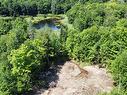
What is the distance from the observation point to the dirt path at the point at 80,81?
236 ft

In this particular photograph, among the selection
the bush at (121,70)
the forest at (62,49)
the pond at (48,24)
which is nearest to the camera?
the forest at (62,49)

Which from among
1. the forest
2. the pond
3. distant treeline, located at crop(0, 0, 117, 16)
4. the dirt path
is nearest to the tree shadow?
the dirt path

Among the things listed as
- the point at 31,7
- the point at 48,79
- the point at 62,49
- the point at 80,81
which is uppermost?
the point at 31,7

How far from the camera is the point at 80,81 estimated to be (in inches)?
3012

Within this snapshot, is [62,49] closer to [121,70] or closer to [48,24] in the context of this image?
[121,70]

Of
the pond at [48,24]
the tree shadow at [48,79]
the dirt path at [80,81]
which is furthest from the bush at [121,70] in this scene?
the pond at [48,24]

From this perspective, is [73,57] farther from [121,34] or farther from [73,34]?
[121,34]

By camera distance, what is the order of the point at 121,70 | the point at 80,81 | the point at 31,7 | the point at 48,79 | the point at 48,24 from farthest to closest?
the point at 31,7, the point at 48,24, the point at 48,79, the point at 80,81, the point at 121,70

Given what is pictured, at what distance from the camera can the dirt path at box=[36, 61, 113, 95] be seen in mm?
71875

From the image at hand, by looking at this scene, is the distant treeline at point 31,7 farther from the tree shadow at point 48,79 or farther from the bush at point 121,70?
the bush at point 121,70

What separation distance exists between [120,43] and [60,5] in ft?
234

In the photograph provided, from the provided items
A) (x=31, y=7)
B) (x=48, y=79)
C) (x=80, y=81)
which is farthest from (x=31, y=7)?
(x=80, y=81)

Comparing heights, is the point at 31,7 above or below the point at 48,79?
above

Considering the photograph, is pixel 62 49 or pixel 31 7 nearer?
pixel 62 49
